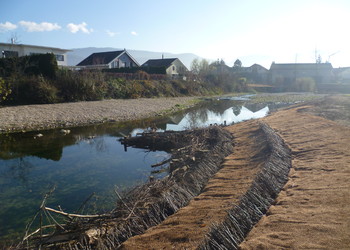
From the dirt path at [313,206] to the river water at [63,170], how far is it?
4.18 m

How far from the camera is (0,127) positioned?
55.0 ft

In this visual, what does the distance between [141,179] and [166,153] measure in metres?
3.46

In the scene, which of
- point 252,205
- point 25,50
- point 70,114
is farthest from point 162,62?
point 252,205

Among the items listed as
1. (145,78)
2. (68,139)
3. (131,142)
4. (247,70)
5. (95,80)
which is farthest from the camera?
(247,70)

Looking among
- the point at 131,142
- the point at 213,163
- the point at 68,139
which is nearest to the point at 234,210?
the point at 213,163

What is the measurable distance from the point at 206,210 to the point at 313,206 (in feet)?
7.27

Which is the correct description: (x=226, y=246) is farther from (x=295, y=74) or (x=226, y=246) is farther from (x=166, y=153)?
(x=295, y=74)

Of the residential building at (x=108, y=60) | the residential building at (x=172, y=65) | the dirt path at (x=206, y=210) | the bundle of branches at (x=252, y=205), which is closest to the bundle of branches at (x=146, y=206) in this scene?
the dirt path at (x=206, y=210)

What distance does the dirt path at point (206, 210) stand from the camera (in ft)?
17.0

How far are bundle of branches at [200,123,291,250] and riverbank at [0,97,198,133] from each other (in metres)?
14.7

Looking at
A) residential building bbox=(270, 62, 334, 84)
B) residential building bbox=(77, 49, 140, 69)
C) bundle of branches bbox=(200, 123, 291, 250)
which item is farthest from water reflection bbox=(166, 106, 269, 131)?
residential building bbox=(270, 62, 334, 84)

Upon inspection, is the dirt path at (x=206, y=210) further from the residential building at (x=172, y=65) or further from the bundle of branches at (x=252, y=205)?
the residential building at (x=172, y=65)

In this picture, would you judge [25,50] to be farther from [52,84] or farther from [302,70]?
[302,70]

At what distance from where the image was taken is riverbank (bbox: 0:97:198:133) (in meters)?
18.2
